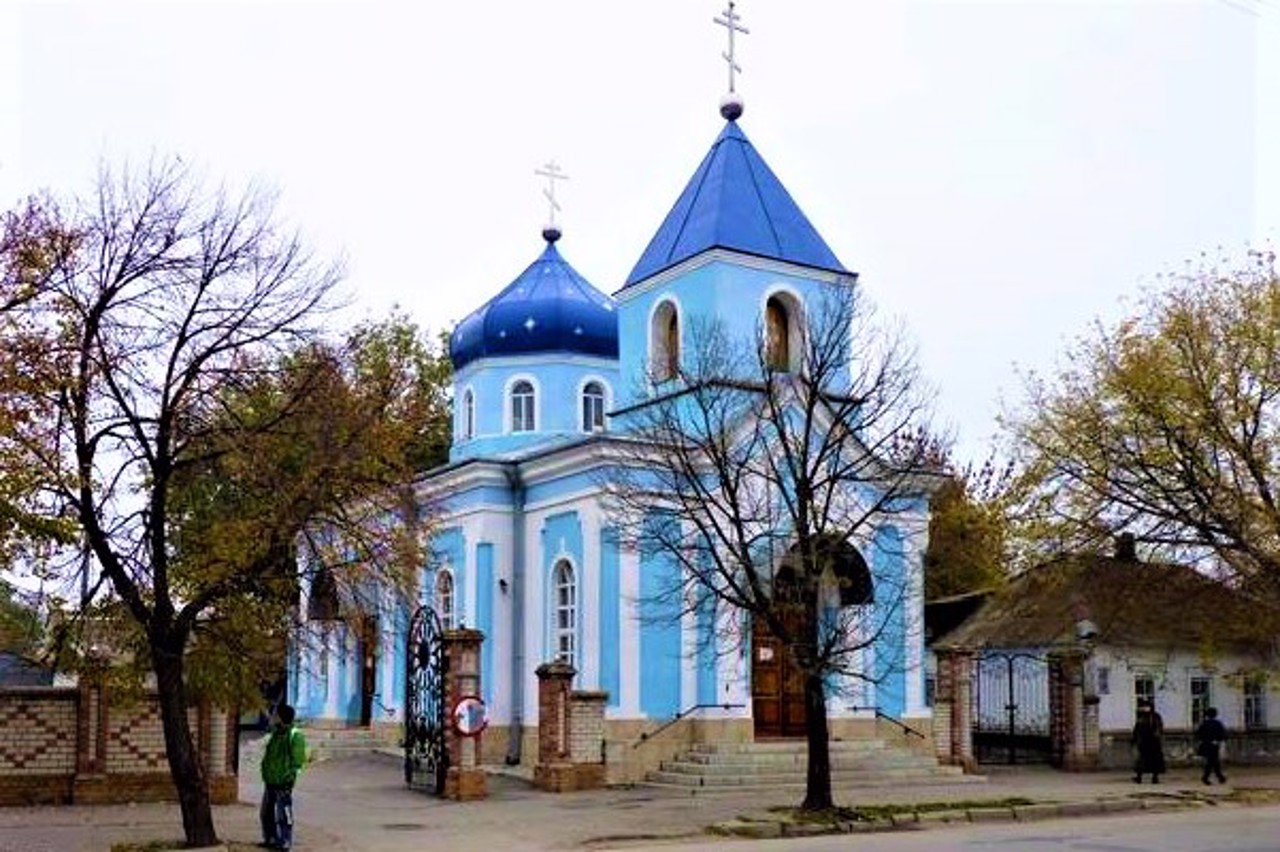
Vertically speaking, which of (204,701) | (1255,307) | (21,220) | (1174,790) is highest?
(1255,307)

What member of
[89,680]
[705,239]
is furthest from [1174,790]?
[89,680]

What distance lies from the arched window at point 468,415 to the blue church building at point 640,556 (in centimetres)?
237

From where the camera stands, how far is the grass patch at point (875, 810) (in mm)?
19141

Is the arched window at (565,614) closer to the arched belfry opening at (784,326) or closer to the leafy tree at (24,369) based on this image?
the arched belfry opening at (784,326)

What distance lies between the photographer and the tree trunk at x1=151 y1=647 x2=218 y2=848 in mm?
15430

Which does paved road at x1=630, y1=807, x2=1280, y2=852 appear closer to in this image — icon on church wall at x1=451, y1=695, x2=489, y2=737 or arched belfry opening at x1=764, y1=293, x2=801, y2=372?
icon on church wall at x1=451, y1=695, x2=489, y2=737

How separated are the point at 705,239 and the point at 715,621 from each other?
23.5 feet

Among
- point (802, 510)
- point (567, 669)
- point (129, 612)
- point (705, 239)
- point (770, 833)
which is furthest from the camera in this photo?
point (705, 239)

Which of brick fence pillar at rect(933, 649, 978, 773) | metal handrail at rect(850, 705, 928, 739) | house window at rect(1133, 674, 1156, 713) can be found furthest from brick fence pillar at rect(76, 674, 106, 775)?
house window at rect(1133, 674, 1156, 713)

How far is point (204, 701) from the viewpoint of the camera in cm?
1981

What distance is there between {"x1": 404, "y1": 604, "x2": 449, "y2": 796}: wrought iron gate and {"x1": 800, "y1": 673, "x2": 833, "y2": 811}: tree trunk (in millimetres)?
5972

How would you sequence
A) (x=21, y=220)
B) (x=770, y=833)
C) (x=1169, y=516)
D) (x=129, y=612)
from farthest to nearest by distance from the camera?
(x=1169, y=516) → (x=770, y=833) → (x=129, y=612) → (x=21, y=220)

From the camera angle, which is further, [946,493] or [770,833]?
[946,493]

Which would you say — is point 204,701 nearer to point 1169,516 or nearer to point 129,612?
point 129,612
